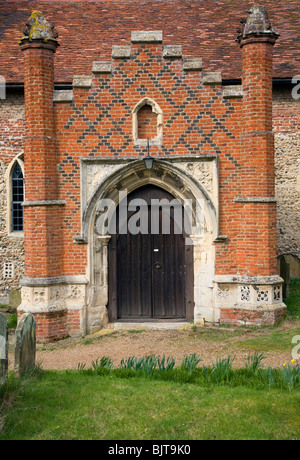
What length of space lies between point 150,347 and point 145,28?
33.2 feet

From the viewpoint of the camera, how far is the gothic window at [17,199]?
14328 mm

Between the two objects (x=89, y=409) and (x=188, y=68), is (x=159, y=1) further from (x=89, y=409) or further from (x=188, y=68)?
(x=89, y=409)

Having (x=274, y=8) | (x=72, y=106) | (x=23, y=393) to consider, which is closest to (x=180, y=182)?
(x=72, y=106)

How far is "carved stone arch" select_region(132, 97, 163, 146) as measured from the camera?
1031cm

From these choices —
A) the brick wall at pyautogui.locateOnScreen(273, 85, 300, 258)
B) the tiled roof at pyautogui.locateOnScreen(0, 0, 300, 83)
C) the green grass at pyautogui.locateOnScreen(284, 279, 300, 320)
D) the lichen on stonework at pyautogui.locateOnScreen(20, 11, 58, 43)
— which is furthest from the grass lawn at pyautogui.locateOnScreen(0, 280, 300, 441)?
the tiled roof at pyautogui.locateOnScreen(0, 0, 300, 83)

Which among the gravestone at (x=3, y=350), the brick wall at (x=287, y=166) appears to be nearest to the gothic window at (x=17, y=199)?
the brick wall at (x=287, y=166)

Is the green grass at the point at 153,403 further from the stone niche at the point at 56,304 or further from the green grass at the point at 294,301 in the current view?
the green grass at the point at 294,301

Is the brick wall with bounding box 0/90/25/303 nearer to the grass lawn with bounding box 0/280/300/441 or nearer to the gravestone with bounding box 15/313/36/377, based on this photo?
the gravestone with bounding box 15/313/36/377

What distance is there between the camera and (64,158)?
10.3m

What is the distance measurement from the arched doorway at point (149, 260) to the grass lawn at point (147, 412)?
4156 millimetres

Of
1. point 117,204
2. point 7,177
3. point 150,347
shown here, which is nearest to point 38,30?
point 117,204

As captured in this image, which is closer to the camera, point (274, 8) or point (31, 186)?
point (31, 186)

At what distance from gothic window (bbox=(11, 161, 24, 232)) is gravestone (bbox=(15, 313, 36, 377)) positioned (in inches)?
303

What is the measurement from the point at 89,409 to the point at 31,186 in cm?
543
